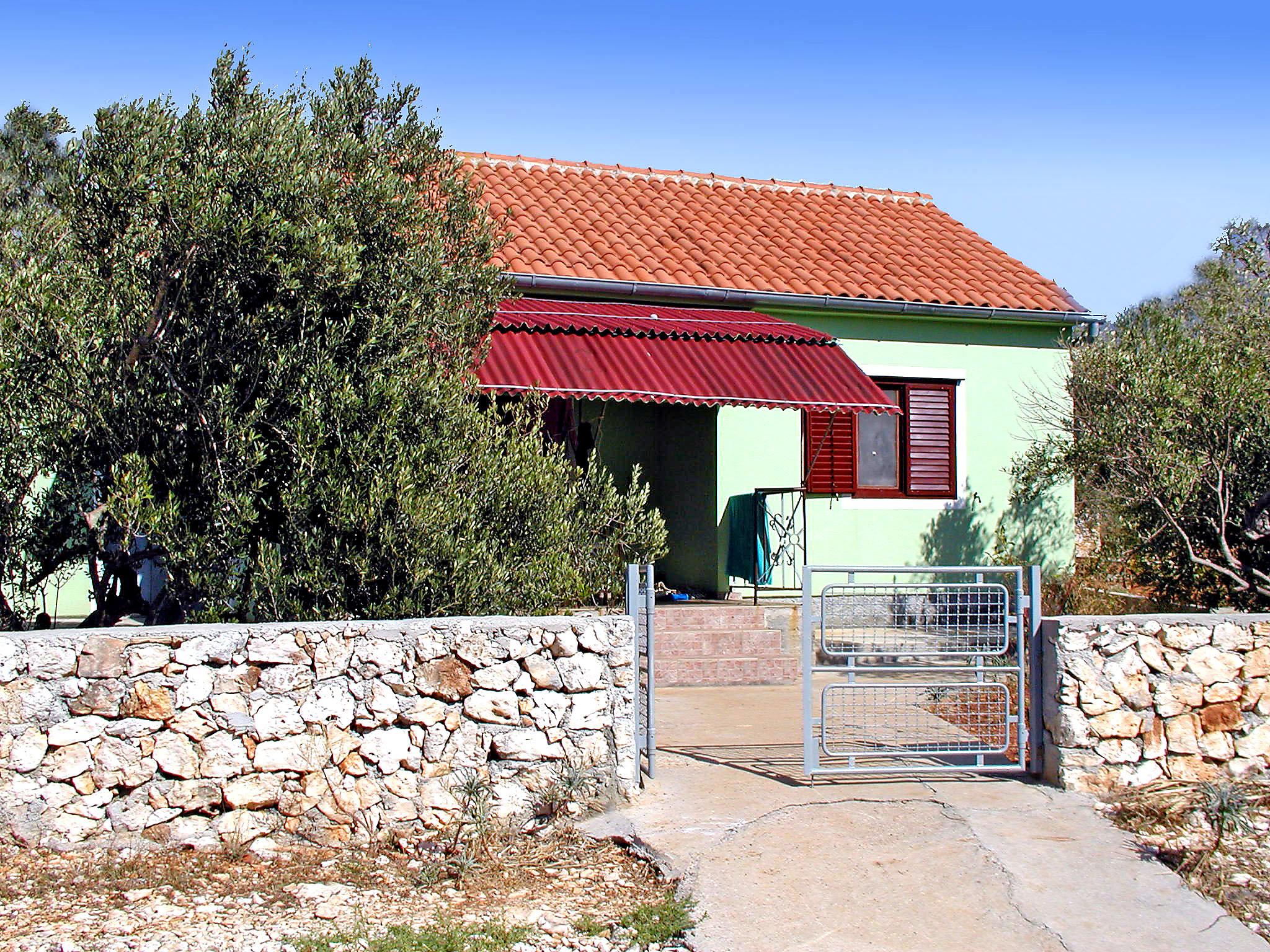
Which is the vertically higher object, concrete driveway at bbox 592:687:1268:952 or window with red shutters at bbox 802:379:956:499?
Answer: window with red shutters at bbox 802:379:956:499

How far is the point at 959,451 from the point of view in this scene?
15.9 m

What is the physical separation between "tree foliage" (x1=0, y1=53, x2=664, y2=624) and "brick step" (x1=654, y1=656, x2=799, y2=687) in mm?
4844

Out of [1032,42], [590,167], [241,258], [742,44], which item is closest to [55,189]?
[241,258]

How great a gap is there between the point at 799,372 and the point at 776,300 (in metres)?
2.07

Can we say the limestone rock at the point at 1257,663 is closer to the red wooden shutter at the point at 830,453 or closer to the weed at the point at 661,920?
the weed at the point at 661,920

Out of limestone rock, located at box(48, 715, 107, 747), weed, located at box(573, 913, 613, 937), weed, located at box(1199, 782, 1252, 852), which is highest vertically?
limestone rock, located at box(48, 715, 107, 747)

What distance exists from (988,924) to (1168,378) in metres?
6.23

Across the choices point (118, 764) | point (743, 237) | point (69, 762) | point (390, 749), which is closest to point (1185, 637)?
point (390, 749)

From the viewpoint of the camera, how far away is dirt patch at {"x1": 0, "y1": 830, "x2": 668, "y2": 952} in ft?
18.9

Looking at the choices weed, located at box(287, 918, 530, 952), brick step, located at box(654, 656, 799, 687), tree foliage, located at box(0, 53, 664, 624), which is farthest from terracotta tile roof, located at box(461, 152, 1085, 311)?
weed, located at box(287, 918, 530, 952)

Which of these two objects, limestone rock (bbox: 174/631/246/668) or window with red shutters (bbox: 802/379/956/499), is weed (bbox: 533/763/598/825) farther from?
window with red shutters (bbox: 802/379/956/499)

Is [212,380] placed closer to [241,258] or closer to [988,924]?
[241,258]

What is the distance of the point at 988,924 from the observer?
601 cm

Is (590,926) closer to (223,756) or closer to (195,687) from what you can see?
(223,756)
